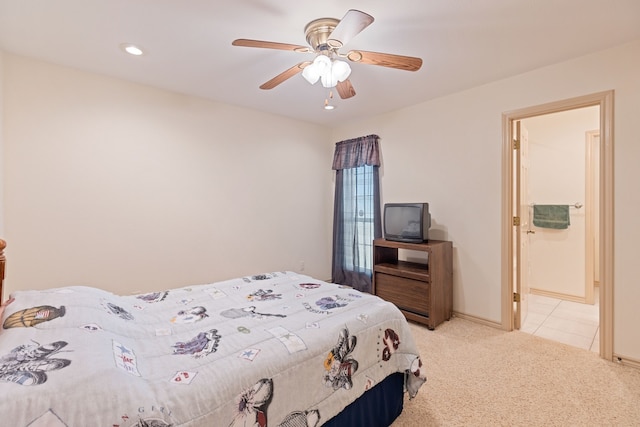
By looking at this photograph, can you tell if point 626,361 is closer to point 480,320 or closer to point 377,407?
point 480,320

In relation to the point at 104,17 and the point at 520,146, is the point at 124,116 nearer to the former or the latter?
the point at 104,17

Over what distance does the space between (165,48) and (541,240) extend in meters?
4.93

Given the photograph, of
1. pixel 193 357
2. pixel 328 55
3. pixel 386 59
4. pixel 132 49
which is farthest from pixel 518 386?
pixel 132 49

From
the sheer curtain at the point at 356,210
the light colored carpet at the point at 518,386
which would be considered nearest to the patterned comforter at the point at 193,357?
the light colored carpet at the point at 518,386

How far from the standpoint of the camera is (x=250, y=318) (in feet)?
5.37

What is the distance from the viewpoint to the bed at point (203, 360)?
2.81 ft

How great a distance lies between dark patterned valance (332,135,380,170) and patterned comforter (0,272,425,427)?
242 cm

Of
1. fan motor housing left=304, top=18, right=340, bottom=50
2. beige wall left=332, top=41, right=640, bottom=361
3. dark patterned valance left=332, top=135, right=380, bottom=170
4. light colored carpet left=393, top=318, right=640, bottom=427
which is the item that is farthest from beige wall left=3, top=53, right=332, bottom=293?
light colored carpet left=393, top=318, right=640, bottom=427

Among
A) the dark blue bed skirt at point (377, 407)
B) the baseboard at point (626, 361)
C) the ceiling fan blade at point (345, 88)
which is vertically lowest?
the baseboard at point (626, 361)

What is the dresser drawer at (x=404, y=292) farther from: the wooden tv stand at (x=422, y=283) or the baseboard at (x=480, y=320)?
the baseboard at (x=480, y=320)

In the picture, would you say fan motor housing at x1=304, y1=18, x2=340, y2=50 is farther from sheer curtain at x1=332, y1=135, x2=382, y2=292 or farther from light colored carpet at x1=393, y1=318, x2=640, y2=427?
light colored carpet at x1=393, y1=318, x2=640, y2=427

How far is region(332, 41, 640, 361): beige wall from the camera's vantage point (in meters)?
2.22

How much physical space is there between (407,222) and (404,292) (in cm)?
77

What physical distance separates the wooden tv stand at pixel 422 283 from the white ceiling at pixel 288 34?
170 centimetres
